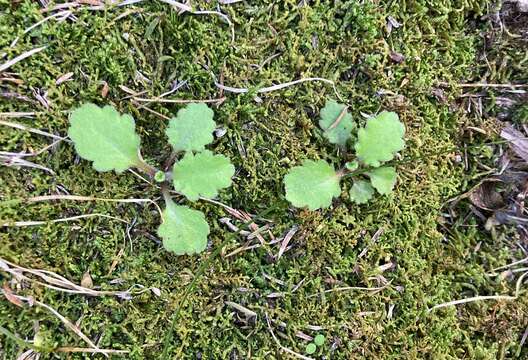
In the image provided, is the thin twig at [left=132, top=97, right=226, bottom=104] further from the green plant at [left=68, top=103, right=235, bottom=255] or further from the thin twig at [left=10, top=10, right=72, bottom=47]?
the thin twig at [left=10, top=10, right=72, bottom=47]

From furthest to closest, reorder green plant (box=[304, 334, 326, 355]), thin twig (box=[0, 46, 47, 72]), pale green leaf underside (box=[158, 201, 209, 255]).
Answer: green plant (box=[304, 334, 326, 355]) < pale green leaf underside (box=[158, 201, 209, 255]) < thin twig (box=[0, 46, 47, 72])

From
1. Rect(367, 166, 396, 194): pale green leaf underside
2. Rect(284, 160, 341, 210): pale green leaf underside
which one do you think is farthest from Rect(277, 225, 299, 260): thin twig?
Rect(367, 166, 396, 194): pale green leaf underside

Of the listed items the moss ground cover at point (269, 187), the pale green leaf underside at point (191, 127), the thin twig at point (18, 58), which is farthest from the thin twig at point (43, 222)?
the thin twig at point (18, 58)

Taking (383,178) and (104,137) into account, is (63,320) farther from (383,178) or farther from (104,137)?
(383,178)

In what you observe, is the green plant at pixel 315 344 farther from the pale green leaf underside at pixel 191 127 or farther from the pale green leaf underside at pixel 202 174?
the pale green leaf underside at pixel 191 127

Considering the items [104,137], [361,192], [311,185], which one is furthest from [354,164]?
[104,137]

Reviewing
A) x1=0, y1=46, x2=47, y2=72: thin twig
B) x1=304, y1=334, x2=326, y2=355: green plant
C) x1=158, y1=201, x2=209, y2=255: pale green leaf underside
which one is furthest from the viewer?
x1=304, y1=334, x2=326, y2=355: green plant
